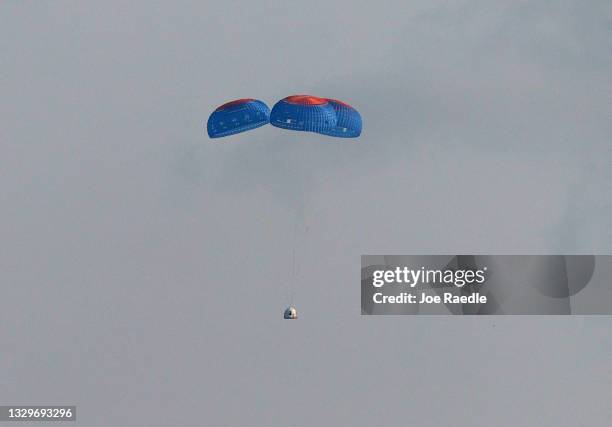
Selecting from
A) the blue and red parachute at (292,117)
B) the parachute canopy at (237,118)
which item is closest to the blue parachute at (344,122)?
the blue and red parachute at (292,117)

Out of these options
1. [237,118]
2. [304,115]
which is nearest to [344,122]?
[304,115]

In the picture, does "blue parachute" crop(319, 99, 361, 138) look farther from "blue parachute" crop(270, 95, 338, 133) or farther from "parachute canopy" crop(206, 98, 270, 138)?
"parachute canopy" crop(206, 98, 270, 138)

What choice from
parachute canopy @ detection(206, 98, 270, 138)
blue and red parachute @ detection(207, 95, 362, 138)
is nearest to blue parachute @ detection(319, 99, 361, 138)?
blue and red parachute @ detection(207, 95, 362, 138)

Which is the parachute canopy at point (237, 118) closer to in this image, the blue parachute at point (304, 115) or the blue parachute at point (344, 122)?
the blue parachute at point (304, 115)

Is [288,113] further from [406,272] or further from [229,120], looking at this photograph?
[406,272]

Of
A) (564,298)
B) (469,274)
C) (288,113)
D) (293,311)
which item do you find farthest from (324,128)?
(564,298)

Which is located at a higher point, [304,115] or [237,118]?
[237,118]

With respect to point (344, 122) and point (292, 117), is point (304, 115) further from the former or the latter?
point (344, 122)
